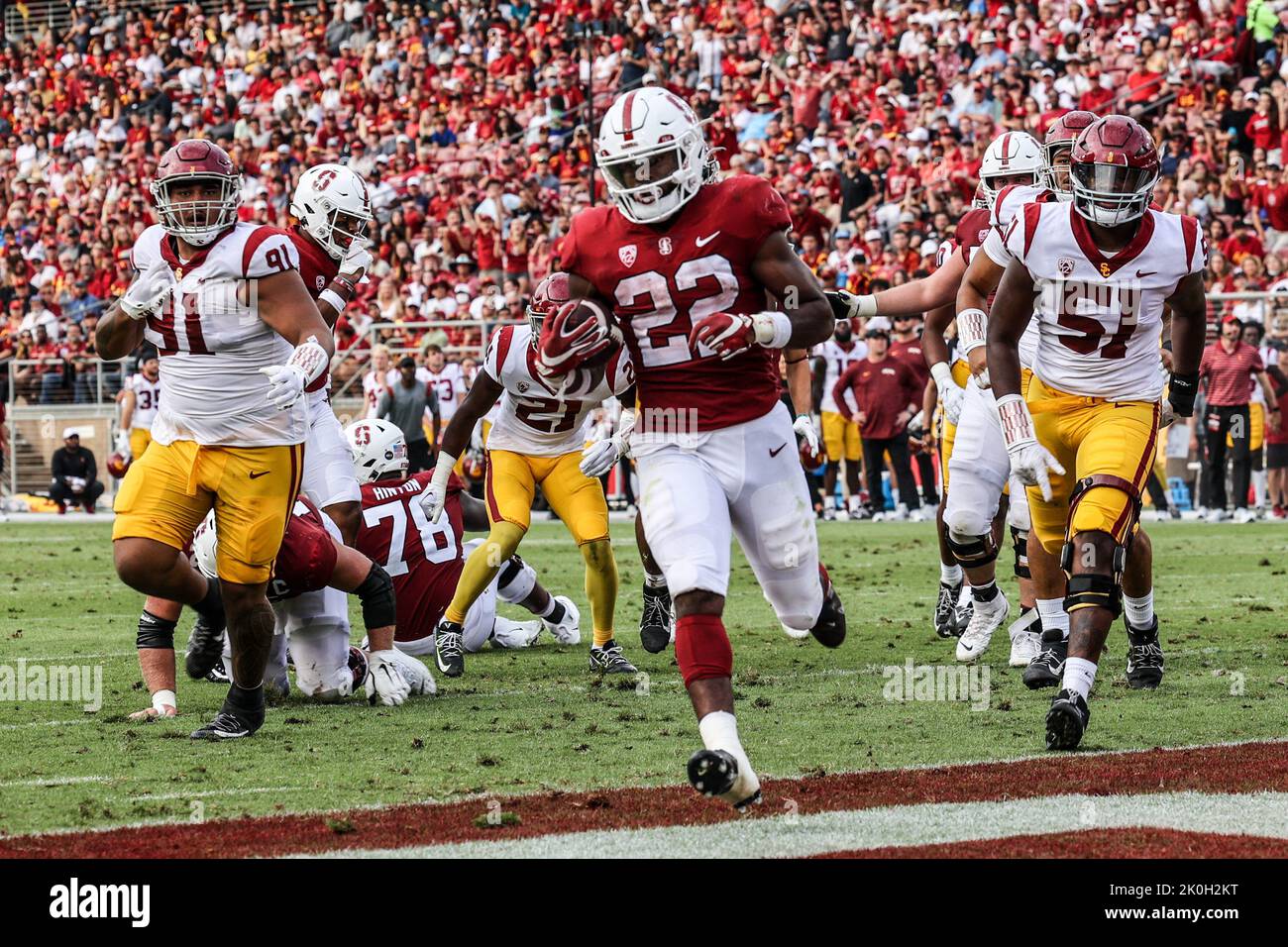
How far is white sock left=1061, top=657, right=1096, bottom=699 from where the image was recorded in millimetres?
5375

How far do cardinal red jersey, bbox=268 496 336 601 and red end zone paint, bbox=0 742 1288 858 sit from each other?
76.6 inches

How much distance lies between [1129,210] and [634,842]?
273 cm

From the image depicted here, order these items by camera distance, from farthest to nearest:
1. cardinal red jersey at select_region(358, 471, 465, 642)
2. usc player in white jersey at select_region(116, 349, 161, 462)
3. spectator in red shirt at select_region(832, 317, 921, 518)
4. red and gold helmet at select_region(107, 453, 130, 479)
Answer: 1. red and gold helmet at select_region(107, 453, 130, 479)
2. usc player in white jersey at select_region(116, 349, 161, 462)
3. spectator in red shirt at select_region(832, 317, 921, 518)
4. cardinal red jersey at select_region(358, 471, 465, 642)

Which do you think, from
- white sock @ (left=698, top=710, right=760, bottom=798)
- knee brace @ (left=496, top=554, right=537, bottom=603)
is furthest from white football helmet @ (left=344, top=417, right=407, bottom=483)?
white sock @ (left=698, top=710, right=760, bottom=798)

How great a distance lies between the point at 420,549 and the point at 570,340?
3267mm

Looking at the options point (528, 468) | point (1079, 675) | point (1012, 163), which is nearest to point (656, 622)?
point (528, 468)

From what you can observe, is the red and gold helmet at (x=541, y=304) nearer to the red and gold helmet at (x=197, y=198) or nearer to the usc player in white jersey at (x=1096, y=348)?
the red and gold helmet at (x=197, y=198)

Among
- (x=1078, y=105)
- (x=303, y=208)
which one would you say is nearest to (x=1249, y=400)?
(x=1078, y=105)

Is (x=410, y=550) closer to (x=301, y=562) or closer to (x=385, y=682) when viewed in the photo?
(x=385, y=682)

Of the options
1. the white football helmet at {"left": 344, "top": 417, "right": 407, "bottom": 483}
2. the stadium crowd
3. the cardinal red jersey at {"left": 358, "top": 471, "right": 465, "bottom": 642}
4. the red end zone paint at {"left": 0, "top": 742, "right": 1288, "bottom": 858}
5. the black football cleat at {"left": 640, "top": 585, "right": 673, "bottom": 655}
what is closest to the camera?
the red end zone paint at {"left": 0, "top": 742, "right": 1288, "bottom": 858}

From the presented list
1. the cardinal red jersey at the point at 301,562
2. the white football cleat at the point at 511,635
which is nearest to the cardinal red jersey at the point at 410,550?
the white football cleat at the point at 511,635

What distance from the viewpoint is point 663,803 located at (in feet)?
15.1

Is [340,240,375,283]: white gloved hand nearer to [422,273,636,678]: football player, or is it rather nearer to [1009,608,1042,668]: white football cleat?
[422,273,636,678]: football player

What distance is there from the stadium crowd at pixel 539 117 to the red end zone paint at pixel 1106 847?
41.8 feet
